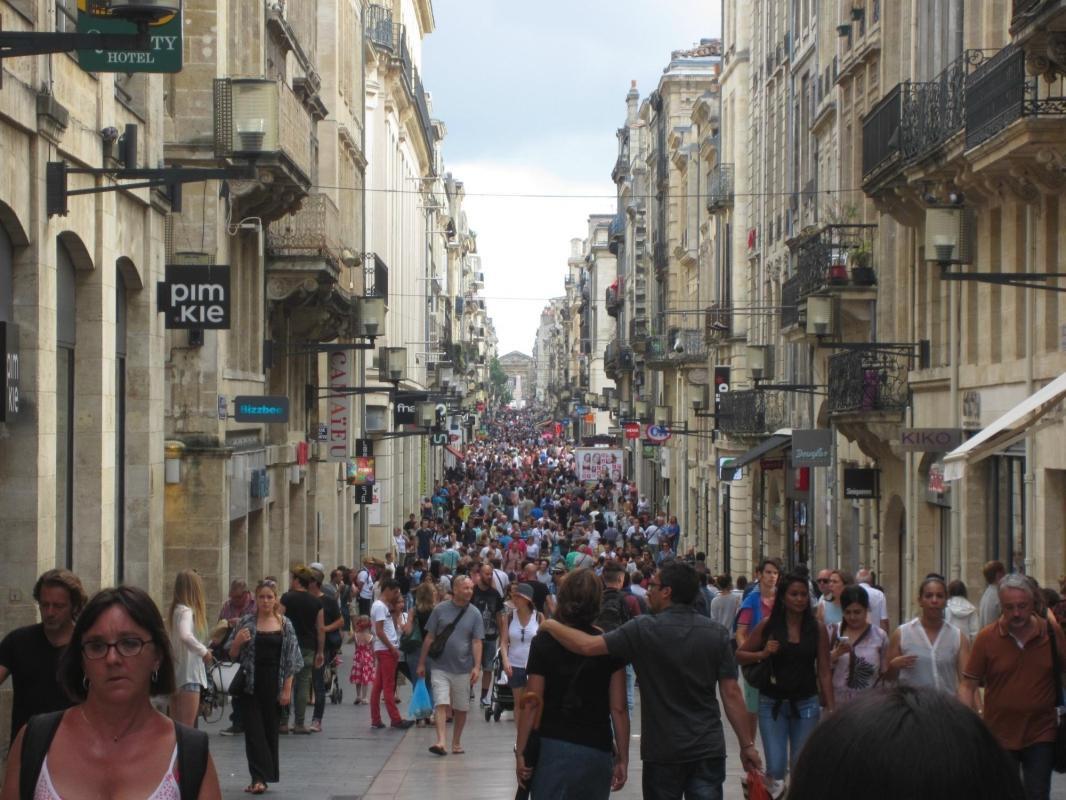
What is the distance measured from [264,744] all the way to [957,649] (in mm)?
4800

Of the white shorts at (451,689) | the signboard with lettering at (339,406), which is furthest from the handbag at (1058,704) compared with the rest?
the signboard with lettering at (339,406)

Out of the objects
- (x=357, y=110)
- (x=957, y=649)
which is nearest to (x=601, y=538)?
(x=357, y=110)

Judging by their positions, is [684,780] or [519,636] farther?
[519,636]

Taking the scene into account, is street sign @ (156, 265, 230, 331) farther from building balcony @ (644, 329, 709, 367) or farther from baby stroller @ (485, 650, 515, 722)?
building balcony @ (644, 329, 709, 367)

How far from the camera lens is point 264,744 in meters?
12.5

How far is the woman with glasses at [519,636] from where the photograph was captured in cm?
1505

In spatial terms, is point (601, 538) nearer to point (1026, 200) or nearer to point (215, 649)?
point (1026, 200)

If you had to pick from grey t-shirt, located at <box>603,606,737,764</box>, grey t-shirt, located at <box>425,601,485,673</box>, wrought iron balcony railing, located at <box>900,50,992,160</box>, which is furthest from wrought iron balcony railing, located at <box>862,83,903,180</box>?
grey t-shirt, located at <box>603,606,737,764</box>

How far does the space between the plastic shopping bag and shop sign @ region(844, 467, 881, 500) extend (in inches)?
470

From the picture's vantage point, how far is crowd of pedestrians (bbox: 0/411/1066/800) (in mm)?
4324

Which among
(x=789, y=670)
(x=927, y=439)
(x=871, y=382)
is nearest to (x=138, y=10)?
(x=789, y=670)

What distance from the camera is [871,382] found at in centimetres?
2566

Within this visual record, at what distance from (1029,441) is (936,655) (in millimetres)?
9963

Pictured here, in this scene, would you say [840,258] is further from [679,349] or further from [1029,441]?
[679,349]
